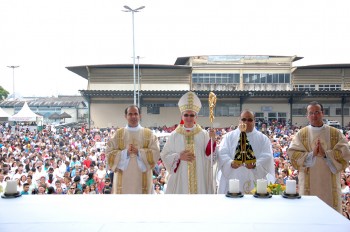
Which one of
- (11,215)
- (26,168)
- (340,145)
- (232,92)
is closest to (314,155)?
(340,145)

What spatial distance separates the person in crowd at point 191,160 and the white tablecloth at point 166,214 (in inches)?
106

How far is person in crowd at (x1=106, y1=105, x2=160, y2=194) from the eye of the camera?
5910 mm

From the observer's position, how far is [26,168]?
13.0 metres

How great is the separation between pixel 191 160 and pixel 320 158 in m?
1.91

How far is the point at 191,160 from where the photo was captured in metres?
5.54

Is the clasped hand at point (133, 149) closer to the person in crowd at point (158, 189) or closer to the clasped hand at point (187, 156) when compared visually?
the clasped hand at point (187, 156)

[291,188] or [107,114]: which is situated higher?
[107,114]

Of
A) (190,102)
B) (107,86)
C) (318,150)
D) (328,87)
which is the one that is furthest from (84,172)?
(328,87)

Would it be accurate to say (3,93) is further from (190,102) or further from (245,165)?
(245,165)

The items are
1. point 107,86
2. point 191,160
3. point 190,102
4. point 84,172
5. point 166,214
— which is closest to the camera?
point 166,214

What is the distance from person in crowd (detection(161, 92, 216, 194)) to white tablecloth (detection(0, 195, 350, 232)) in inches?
106

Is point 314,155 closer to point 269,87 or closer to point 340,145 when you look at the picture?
point 340,145

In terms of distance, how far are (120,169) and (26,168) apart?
27.1 feet

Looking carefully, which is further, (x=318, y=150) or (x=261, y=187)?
(x=318, y=150)
